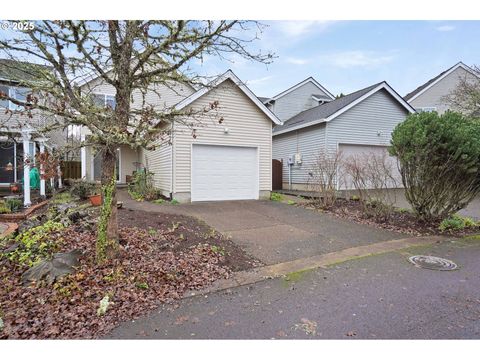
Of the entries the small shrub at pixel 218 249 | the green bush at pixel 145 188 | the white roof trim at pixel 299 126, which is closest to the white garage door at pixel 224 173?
the green bush at pixel 145 188

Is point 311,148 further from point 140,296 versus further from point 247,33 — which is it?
point 140,296

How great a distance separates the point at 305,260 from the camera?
475 centimetres

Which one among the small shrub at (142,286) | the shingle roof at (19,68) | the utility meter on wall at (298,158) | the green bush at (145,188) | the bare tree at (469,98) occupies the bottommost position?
the small shrub at (142,286)

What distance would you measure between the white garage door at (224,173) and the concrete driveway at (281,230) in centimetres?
104

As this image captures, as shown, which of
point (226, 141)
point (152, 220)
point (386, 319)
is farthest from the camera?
point (226, 141)

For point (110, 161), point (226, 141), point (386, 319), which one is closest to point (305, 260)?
point (386, 319)

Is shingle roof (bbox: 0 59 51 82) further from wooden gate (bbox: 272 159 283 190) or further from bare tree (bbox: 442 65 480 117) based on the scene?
bare tree (bbox: 442 65 480 117)

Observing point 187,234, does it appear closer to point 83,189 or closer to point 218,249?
point 218,249

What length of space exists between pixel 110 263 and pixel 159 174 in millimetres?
7853

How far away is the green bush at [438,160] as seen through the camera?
6.28 m

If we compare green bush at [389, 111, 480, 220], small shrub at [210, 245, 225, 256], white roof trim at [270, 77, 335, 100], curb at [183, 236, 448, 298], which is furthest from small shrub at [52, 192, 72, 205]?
white roof trim at [270, 77, 335, 100]

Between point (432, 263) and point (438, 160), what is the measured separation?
303 cm

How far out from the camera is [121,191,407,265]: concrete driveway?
533cm

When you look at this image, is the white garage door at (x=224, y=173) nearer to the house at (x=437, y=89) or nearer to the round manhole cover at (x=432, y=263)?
the round manhole cover at (x=432, y=263)
